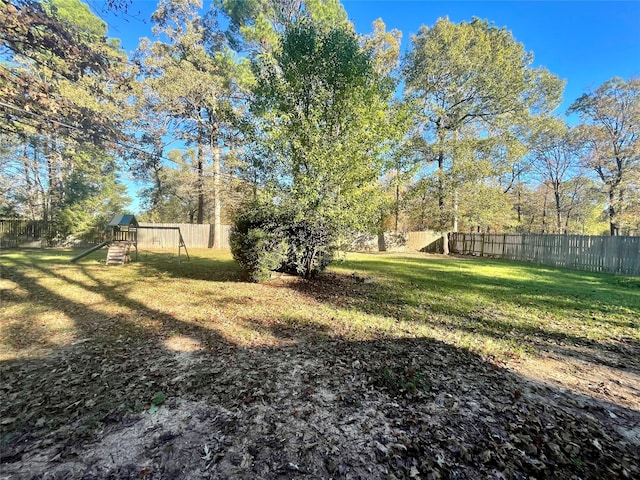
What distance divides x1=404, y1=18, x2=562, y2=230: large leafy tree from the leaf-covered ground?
13.3 m

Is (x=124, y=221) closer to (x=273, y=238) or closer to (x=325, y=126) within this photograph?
(x=273, y=238)

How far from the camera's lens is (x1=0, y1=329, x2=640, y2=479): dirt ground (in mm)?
1809

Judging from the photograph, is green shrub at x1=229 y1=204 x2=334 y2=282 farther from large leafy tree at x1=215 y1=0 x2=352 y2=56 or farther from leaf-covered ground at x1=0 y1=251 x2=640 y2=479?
large leafy tree at x1=215 y1=0 x2=352 y2=56

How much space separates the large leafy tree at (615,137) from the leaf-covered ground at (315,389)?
15.8 m

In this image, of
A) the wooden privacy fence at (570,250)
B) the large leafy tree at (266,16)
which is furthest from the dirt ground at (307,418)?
the large leafy tree at (266,16)

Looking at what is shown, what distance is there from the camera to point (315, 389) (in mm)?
2713

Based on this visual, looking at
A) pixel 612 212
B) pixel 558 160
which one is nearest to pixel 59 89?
pixel 612 212

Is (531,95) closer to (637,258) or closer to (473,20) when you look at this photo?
(473,20)

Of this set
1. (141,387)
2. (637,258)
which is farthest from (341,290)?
(637,258)

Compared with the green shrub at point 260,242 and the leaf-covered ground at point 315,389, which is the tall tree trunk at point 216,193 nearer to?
the green shrub at point 260,242

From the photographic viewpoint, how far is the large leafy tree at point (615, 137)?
15609mm

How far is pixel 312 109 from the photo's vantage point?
23.1 ft

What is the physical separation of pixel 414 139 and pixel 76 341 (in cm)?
1797

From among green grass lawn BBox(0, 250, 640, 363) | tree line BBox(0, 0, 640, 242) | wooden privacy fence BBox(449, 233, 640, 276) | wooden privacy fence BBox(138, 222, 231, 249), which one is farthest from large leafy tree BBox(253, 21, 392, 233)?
wooden privacy fence BBox(138, 222, 231, 249)
